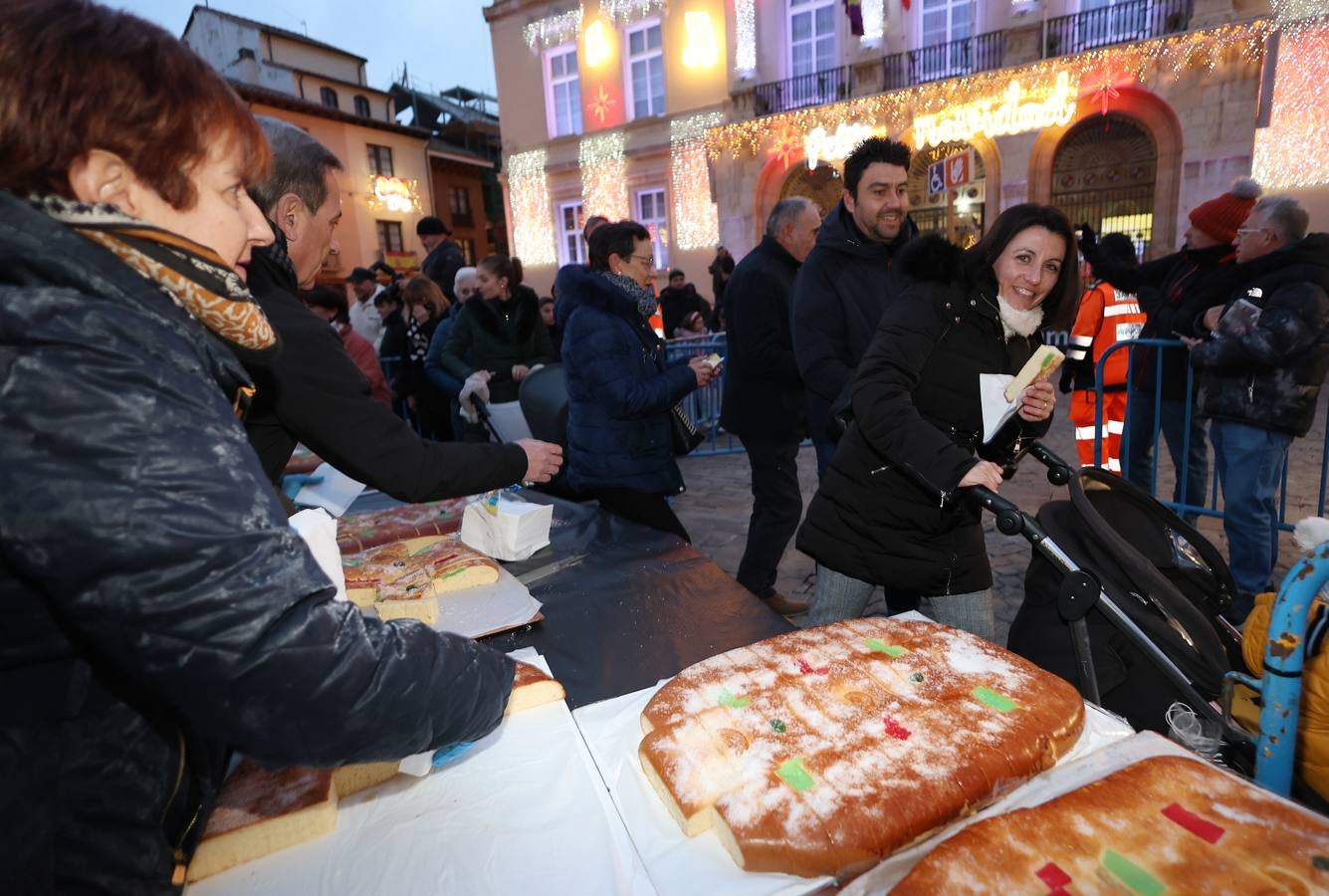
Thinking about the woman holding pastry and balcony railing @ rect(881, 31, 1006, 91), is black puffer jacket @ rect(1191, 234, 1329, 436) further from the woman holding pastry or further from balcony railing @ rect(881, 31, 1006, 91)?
balcony railing @ rect(881, 31, 1006, 91)

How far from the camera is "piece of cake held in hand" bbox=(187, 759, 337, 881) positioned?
1.00 meters

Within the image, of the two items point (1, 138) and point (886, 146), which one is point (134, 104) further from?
point (886, 146)

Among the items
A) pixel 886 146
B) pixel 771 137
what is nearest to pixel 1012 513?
pixel 886 146

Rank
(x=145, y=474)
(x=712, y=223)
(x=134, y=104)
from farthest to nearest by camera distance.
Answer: (x=712, y=223) → (x=134, y=104) → (x=145, y=474)

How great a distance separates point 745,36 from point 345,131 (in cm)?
1885

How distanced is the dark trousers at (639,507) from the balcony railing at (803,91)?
16324 millimetres

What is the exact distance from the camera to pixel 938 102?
15.0 m

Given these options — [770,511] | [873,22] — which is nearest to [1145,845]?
[770,511]

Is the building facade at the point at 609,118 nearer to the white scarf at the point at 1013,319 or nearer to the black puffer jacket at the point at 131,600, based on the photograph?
the white scarf at the point at 1013,319

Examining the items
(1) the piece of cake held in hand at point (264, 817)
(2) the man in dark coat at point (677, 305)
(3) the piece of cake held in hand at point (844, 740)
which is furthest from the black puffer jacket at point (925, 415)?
(2) the man in dark coat at point (677, 305)

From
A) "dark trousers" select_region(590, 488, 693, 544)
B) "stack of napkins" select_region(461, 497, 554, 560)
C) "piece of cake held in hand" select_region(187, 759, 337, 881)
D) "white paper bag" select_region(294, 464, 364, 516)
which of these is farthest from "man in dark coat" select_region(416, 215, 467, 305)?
"piece of cake held in hand" select_region(187, 759, 337, 881)

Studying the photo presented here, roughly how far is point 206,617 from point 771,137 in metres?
18.5

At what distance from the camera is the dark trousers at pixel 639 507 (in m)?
2.99

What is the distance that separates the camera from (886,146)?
10.9 ft
